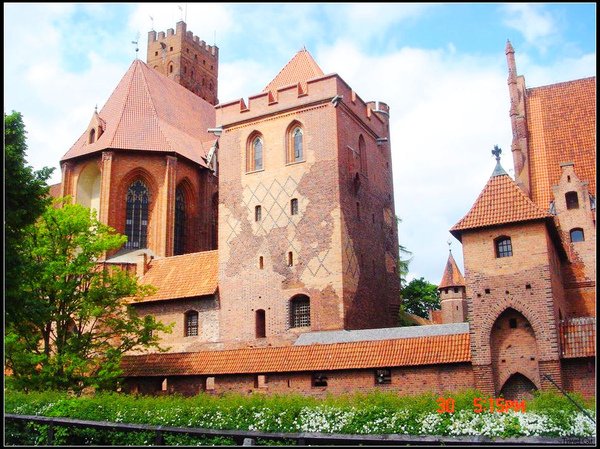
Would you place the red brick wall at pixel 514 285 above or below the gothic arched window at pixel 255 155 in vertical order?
below

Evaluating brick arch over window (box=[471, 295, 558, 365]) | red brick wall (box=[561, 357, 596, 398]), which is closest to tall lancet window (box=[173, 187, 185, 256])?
brick arch over window (box=[471, 295, 558, 365])

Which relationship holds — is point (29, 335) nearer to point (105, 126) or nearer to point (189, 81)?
point (105, 126)

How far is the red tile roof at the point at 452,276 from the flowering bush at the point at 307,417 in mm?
26936

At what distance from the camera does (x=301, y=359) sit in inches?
896

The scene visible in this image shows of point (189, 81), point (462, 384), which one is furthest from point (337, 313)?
point (189, 81)

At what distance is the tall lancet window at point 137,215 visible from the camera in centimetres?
3594

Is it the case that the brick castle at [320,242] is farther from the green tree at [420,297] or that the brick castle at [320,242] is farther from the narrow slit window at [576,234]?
the green tree at [420,297]

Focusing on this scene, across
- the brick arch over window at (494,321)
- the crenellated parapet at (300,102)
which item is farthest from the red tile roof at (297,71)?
the brick arch over window at (494,321)

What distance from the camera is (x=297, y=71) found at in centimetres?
3278

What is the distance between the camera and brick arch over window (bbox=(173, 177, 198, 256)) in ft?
125

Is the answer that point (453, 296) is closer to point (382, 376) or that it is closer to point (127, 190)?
point (127, 190)

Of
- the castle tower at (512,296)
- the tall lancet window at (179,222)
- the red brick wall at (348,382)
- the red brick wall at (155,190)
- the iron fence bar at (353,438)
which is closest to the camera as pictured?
the iron fence bar at (353,438)

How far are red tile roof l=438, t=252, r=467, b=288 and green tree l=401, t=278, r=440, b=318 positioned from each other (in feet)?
25.1

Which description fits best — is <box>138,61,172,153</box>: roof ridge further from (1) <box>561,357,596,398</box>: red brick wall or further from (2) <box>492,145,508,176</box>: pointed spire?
(1) <box>561,357,596,398</box>: red brick wall
